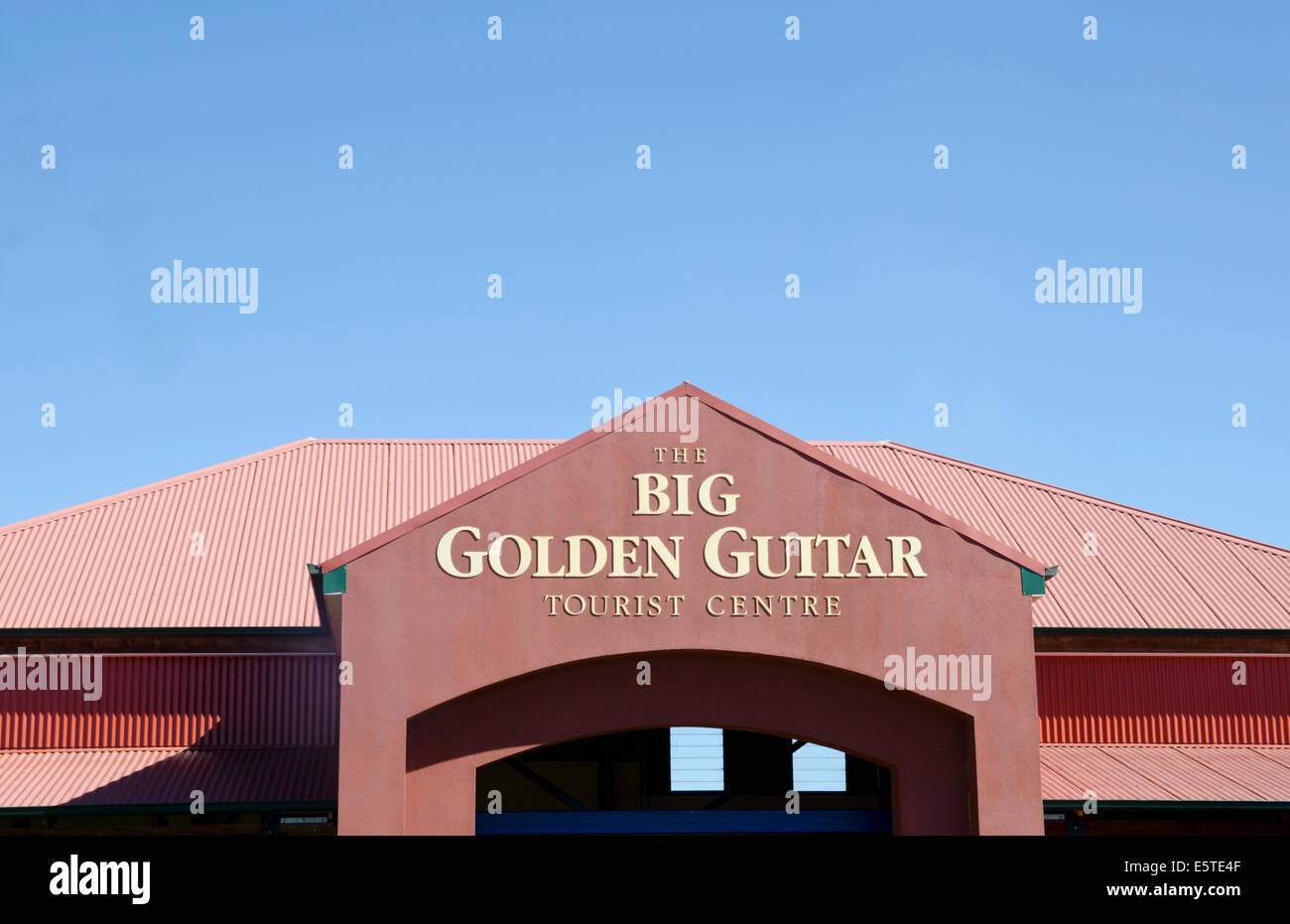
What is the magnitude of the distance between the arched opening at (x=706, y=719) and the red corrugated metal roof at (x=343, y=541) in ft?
17.1

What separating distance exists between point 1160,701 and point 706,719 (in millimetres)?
10135

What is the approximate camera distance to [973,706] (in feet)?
68.3

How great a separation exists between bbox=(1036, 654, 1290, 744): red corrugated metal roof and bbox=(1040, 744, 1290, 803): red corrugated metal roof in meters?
0.27

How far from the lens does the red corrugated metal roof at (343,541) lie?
2684 cm

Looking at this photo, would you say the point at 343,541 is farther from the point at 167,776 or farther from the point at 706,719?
the point at 706,719

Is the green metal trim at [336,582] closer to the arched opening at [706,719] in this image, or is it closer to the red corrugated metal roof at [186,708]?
the arched opening at [706,719]

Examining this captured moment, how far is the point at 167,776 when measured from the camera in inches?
955

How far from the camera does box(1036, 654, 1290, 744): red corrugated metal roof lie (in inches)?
1029
